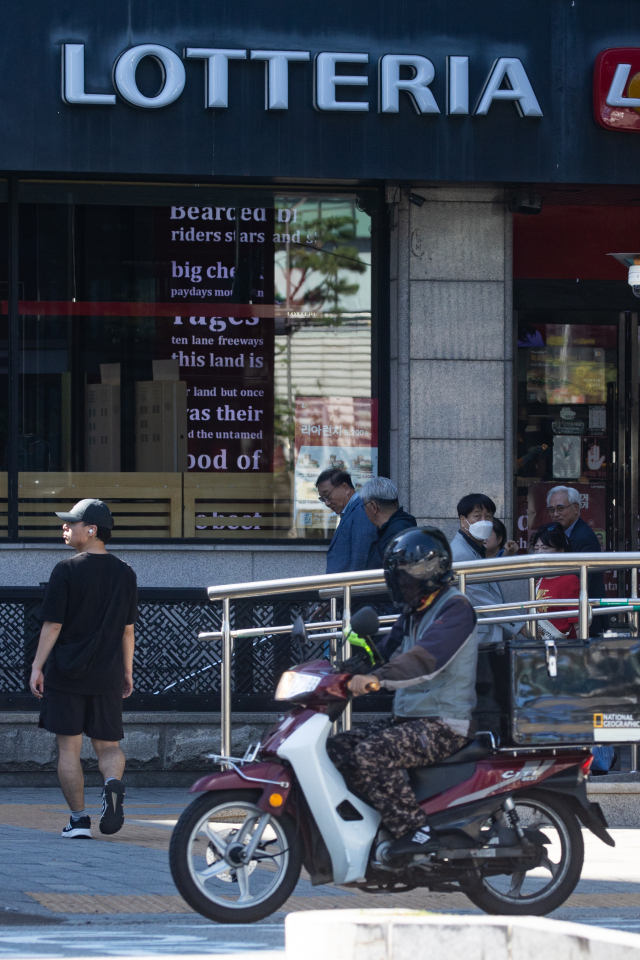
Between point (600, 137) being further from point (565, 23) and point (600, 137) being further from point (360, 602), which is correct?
point (360, 602)

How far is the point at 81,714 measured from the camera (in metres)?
7.58

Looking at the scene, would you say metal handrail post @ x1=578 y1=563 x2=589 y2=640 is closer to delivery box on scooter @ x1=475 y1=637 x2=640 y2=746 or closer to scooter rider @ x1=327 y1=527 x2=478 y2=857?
delivery box on scooter @ x1=475 y1=637 x2=640 y2=746

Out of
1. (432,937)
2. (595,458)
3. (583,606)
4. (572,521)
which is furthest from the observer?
(595,458)

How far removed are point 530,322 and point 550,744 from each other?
23.1 ft

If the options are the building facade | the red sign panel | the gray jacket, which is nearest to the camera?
the gray jacket

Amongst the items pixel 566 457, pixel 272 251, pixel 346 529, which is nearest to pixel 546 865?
pixel 346 529

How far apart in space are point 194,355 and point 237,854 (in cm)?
629

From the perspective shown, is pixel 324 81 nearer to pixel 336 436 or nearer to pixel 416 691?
pixel 336 436

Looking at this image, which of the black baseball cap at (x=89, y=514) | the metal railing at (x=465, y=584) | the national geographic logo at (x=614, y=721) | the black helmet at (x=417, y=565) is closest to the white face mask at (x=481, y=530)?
the metal railing at (x=465, y=584)

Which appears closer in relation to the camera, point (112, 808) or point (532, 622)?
point (112, 808)

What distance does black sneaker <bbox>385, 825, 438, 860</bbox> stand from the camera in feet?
17.5

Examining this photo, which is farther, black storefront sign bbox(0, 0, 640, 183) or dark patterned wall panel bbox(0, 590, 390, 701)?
black storefront sign bbox(0, 0, 640, 183)

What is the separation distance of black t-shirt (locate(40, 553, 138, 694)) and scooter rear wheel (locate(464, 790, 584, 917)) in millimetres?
2716

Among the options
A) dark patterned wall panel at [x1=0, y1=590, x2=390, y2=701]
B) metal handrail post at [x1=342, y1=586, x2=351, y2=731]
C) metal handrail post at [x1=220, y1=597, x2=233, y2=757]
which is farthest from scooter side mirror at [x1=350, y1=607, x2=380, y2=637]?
dark patterned wall panel at [x1=0, y1=590, x2=390, y2=701]
